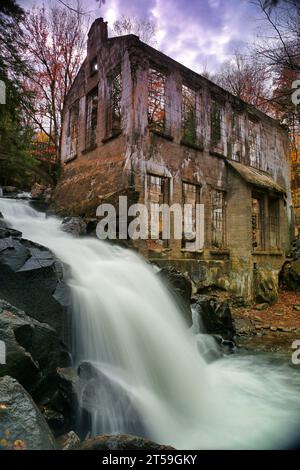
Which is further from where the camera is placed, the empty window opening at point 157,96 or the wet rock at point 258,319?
the empty window opening at point 157,96

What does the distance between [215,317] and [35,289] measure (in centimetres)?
482

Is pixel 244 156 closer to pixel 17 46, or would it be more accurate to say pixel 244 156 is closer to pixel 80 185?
pixel 80 185

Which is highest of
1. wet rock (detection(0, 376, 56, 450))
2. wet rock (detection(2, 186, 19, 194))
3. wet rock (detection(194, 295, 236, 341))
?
wet rock (detection(2, 186, 19, 194))

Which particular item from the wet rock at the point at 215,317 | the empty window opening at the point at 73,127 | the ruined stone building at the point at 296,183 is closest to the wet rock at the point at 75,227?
the wet rock at the point at 215,317

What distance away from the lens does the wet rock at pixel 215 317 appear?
7.15 meters

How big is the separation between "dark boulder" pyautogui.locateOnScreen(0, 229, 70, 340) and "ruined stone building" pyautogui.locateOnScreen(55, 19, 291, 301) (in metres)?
4.49

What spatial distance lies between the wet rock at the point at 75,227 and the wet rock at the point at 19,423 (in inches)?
237

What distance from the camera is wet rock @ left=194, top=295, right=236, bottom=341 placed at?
7152 millimetres

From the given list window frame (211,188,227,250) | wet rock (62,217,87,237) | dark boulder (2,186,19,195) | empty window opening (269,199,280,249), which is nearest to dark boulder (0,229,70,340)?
wet rock (62,217,87,237)


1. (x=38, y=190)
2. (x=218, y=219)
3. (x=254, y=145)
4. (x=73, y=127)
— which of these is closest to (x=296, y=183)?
(x=254, y=145)

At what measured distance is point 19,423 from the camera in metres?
2.01

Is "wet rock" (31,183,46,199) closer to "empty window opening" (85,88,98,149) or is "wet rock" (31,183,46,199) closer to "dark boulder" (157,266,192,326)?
"empty window opening" (85,88,98,149)

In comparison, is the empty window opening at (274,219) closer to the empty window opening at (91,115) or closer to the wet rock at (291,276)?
the wet rock at (291,276)

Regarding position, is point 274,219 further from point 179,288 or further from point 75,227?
point 75,227
